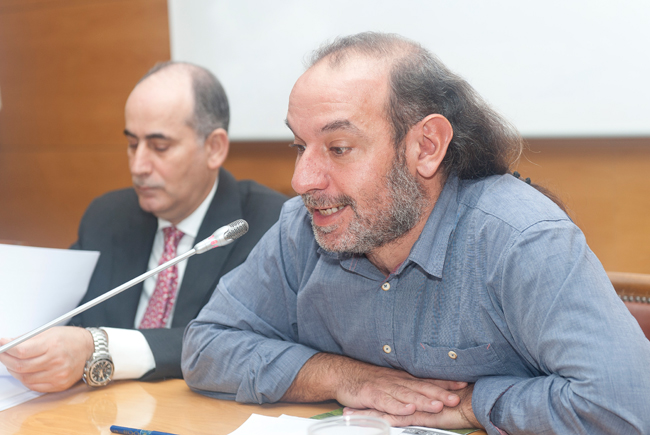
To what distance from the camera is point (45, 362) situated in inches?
54.4

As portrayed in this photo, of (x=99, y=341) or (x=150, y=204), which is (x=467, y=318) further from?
(x=150, y=204)

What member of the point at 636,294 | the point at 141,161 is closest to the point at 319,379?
the point at 636,294

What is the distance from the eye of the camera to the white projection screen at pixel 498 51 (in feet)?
7.32

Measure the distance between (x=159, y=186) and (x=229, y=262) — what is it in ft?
1.28

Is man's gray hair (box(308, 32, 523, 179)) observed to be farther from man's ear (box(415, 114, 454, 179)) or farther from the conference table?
the conference table

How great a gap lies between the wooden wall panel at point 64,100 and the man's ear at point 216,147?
1.18 m

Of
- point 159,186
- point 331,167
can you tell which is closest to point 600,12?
point 331,167

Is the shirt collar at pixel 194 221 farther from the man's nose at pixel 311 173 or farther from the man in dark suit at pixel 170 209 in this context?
the man's nose at pixel 311 173

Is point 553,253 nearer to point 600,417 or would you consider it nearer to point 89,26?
point 600,417

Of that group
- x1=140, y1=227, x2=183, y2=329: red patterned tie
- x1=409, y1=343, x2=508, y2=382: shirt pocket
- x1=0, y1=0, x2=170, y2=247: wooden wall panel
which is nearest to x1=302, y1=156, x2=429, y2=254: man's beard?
x1=409, y1=343, x2=508, y2=382: shirt pocket

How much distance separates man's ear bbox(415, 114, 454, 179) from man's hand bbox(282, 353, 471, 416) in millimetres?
417

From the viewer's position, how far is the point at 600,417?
983 mm

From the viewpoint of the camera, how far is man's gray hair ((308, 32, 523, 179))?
4.17 feet

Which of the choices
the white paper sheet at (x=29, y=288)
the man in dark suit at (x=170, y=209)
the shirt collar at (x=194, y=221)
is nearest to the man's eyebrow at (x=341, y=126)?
the white paper sheet at (x=29, y=288)
